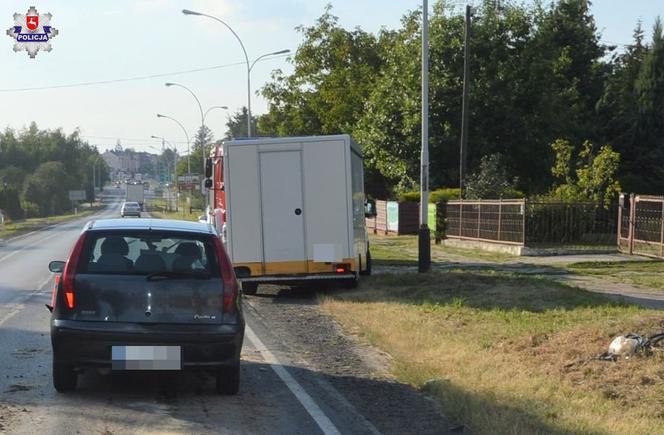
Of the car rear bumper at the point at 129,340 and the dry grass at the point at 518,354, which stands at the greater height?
the car rear bumper at the point at 129,340

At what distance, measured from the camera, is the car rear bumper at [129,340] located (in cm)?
777

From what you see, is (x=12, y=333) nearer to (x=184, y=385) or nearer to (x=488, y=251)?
(x=184, y=385)

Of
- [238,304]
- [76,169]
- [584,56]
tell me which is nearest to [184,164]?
[76,169]

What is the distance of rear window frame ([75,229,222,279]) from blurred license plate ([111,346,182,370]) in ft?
2.14

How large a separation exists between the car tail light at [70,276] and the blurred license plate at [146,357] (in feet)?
1.83

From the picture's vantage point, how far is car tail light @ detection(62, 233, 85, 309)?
25.8 feet

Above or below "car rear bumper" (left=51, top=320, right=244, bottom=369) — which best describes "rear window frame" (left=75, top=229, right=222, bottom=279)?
above

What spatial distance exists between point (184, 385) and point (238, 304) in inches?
44.9

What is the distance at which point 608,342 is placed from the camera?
9594mm

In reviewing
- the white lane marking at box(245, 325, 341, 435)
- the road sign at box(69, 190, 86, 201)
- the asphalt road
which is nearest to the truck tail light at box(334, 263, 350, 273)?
the white lane marking at box(245, 325, 341, 435)

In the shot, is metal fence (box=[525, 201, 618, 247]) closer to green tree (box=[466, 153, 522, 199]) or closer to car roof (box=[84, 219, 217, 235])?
green tree (box=[466, 153, 522, 199])

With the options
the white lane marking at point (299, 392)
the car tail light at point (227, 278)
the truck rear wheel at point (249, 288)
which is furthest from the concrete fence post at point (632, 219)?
the car tail light at point (227, 278)

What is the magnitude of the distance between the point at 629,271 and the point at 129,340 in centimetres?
1587

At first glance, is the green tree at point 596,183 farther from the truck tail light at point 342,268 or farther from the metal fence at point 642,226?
the truck tail light at point 342,268
